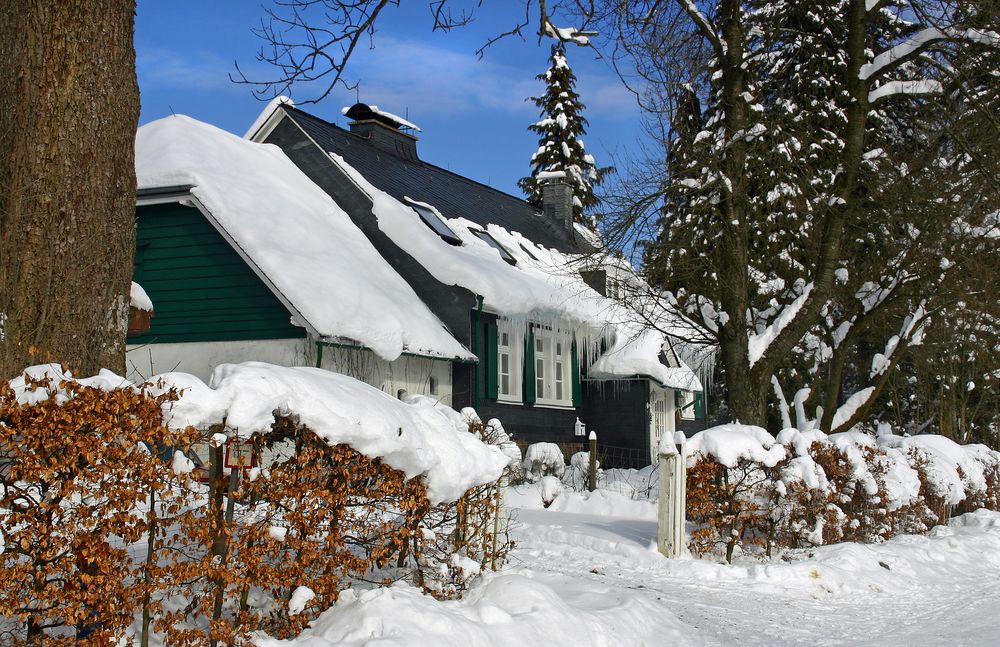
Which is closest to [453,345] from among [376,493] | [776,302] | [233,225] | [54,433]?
→ [233,225]

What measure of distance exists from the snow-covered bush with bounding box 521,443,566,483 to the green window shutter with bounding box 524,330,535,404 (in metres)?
2.76

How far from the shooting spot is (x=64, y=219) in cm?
582

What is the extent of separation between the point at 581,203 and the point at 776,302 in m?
22.6

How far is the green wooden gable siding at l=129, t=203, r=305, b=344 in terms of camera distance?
16.8 metres

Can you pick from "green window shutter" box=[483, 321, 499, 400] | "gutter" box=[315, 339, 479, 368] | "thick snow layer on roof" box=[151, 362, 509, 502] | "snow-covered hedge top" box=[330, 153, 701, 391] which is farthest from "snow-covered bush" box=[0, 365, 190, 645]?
"green window shutter" box=[483, 321, 499, 400]

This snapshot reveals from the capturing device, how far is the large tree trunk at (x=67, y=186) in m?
5.67

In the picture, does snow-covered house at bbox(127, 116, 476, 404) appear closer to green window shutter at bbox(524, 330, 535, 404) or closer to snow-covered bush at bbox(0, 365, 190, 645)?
green window shutter at bbox(524, 330, 535, 404)

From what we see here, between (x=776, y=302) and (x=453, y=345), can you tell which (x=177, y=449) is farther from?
(x=776, y=302)

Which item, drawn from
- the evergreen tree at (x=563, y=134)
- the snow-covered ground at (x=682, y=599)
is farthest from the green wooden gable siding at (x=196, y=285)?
the evergreen tree at (x=563, y=134)

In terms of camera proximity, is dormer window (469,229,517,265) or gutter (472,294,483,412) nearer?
gutter (472,294,483,412)

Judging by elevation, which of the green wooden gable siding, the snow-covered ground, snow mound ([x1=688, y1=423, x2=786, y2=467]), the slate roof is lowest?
the snow-covered ground

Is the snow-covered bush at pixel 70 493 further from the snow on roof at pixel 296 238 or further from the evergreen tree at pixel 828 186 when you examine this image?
the snow on roof at pixel 296 238

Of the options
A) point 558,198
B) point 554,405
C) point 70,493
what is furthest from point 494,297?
point 70,493

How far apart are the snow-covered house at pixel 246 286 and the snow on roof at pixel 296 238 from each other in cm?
3
